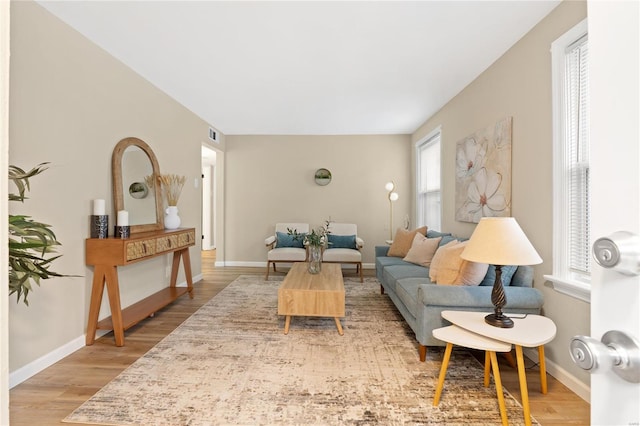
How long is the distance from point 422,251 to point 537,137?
174 centimetres

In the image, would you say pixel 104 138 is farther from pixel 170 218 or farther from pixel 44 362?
pixel 44 362

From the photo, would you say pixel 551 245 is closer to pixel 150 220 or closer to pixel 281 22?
pixel 281 22

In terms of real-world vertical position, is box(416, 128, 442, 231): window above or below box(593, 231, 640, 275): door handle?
above

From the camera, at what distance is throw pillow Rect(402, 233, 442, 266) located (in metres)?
3.64

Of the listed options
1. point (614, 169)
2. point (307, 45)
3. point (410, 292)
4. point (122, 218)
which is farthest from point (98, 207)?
point (614, 169)

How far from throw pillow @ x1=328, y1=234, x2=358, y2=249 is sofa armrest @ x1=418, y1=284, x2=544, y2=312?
3047mm

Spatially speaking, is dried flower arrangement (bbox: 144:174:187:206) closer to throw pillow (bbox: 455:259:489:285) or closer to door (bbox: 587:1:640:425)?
throw pillow (bbox: 455:259:489:285)

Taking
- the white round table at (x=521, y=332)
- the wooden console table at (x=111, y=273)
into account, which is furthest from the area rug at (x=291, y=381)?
the wooden console table at (x=111, y=273)

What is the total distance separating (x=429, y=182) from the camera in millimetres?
5176

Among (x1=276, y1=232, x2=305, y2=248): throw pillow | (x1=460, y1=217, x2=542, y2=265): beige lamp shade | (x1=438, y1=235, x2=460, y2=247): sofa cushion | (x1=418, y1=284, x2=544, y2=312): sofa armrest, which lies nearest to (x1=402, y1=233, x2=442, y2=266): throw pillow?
(x1=438, y1=235, x2=460, y2=247): sofa cushion

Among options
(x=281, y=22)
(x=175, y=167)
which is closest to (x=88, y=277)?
(x=175, y=167)

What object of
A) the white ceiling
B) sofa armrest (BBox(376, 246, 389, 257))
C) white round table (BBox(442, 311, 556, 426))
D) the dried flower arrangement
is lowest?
white round table (BBox(442, 311, 556, 426))

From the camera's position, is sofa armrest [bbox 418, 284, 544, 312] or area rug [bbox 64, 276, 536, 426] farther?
sofa armrest [bbox 418, 284, 544, 312]

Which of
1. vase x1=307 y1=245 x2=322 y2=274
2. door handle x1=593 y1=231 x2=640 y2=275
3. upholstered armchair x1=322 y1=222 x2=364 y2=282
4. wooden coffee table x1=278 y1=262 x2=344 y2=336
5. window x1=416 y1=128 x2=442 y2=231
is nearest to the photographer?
door handle x1=593 y1=231 x2=640 y2=275
